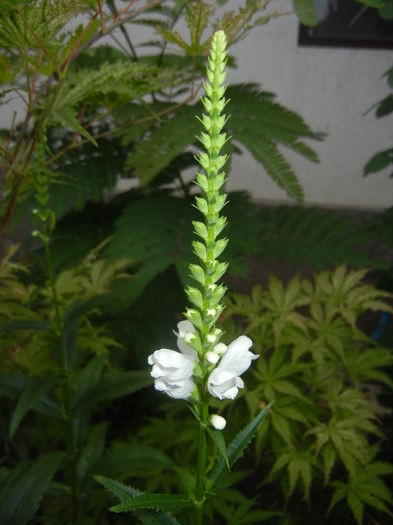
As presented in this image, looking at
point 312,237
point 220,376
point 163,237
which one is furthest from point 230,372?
point 312,237

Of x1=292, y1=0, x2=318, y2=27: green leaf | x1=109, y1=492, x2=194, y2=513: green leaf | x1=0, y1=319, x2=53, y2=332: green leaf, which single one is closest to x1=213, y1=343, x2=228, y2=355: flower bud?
x1=109, y1=492, x2=194, y2=513: green leaf

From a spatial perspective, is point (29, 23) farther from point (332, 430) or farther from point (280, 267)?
point (280, 267)

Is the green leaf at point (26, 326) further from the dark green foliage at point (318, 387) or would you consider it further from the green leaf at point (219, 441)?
the green leaf at point (219, 441)

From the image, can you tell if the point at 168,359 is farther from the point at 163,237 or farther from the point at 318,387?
the point at 163,237

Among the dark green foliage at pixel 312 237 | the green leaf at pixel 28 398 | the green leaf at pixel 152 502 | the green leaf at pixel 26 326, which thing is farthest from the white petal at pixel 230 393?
the dark green foliage at pixel 312 237

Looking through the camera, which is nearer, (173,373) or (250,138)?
(173,373)

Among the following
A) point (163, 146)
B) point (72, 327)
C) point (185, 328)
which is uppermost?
point (163, 146)
